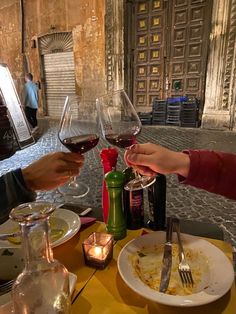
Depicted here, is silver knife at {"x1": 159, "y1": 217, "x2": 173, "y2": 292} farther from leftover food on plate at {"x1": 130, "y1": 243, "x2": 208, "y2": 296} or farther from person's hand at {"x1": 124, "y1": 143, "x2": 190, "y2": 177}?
person's hand at {"x1": 124, "y1": 143, "x2": 190, "y2": 177}

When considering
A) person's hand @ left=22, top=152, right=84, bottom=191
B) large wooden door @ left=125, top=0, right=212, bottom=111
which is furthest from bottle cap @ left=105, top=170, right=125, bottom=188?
large wooden door @ left=125, top=0, right=212, bottom=111

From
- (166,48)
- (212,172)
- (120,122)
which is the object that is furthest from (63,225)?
(166,48)

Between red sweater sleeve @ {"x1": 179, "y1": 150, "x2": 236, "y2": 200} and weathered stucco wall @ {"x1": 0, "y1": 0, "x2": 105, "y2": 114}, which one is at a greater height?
weathered stucco wall @ {"x1": 0, "y1": 0, "x2": 105, "y2": 114}

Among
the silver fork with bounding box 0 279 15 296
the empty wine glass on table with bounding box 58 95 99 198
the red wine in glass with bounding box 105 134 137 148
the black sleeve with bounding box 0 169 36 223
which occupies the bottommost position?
the silver fork with bounding box 0 279 15 296

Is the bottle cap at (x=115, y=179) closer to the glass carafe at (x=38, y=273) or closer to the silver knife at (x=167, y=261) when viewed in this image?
the silver knife at (x=167, y=261)

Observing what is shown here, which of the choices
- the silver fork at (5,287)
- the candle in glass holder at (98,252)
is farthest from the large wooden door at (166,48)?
the silver fork at (5,287)

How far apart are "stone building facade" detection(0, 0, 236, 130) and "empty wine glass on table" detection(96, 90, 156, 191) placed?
5361 millimetres

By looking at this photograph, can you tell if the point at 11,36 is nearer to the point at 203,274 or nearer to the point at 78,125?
the point at 78,125

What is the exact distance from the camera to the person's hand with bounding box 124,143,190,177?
854mm

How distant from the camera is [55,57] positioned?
27.2 feet

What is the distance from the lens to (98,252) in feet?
2.42

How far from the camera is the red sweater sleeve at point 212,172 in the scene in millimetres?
906

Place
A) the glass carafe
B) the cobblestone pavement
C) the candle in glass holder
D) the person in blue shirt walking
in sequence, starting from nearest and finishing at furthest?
the glass carafe, the candle in glass holder, the cobblestone pavement, the person in blue shirt walking

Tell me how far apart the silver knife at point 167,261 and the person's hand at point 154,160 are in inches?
6.9
